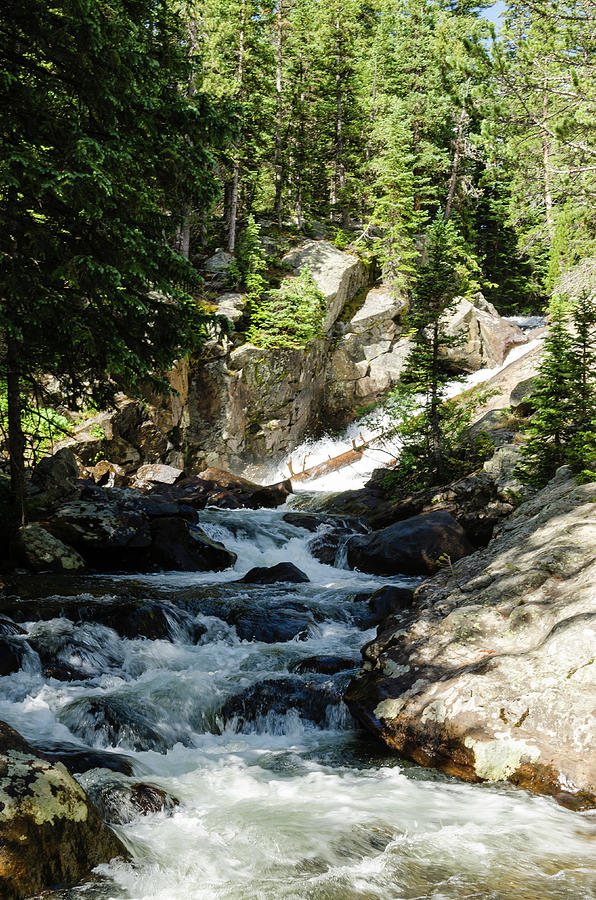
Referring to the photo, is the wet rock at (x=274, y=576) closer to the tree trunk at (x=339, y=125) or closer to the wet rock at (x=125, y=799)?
the wet rock at (x=125, y=799)

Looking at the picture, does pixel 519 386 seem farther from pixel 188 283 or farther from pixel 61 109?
pixel 61 109

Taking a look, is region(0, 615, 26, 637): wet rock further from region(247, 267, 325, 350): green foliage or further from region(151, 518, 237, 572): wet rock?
region(247, 267, 325, 350): green foliage

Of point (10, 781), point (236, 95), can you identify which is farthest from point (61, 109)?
point (236, 95)

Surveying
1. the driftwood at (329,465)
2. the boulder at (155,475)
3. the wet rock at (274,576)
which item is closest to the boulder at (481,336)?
the driftwood at (329,465)

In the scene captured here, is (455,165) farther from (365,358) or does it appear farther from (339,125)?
(365,358)

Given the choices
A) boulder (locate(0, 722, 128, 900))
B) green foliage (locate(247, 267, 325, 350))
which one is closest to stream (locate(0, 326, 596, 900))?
boulder (locate(0, 722, 128, 900))

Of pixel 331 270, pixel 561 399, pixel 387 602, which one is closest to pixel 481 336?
pixel 331 270

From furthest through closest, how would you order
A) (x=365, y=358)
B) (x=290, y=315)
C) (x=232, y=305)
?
(x=365, y=358) < (x=232, y=305) < (x=290, y=315)

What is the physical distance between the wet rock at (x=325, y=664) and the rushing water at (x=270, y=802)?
0.21 m

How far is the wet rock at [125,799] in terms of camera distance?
4203 mm

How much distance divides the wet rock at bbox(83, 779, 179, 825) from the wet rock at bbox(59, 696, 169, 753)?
115 cm

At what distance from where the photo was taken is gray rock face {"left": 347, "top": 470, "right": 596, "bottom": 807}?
4.78 m

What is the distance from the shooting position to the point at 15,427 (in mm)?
9766

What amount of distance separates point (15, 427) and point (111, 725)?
5956 mm
